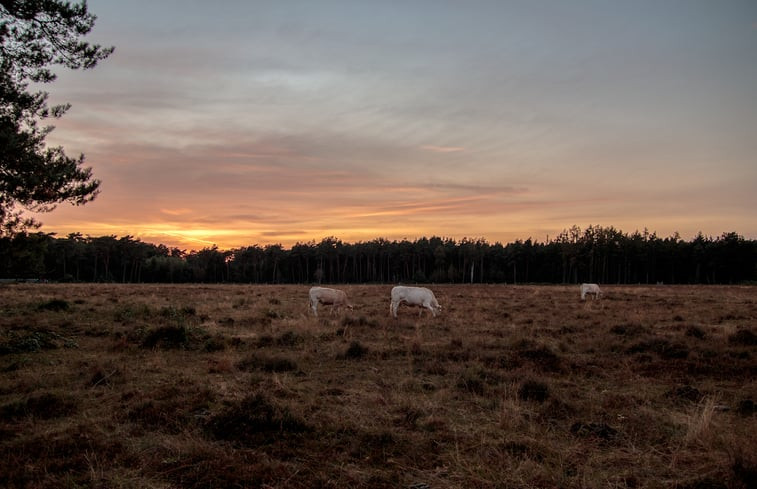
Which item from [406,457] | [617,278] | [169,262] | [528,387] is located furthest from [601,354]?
[169,262]

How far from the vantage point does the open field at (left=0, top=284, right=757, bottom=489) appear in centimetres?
475

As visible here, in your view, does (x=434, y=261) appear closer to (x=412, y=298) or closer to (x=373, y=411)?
(x=412, y=298)

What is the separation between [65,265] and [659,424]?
409 feet

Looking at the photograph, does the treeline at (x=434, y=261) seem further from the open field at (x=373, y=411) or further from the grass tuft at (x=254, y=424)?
the grass tuft at (x=254, y=424)

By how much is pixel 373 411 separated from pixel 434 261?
4426 inches

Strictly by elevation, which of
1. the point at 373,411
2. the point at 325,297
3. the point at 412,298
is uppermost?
the point at 412,298

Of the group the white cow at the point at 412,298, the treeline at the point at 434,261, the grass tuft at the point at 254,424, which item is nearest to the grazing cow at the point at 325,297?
the white cow at the point at 412,298

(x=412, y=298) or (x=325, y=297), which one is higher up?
(x=412, y=298)

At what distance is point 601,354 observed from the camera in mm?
11820

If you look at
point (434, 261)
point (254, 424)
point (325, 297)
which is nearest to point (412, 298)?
point (325, 297)

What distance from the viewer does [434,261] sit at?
11812cm

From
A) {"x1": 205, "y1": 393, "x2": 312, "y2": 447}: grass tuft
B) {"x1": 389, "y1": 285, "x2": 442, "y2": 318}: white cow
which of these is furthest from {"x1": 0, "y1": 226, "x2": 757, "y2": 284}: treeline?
{"x1": 205, "y1": 393, "x2": 312, "y2": 447}: grass tuft

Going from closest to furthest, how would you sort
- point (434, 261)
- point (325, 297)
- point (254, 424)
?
point (254, 424), point (325, 297), point (434, 261)

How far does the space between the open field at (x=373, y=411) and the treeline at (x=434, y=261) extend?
293 ft
